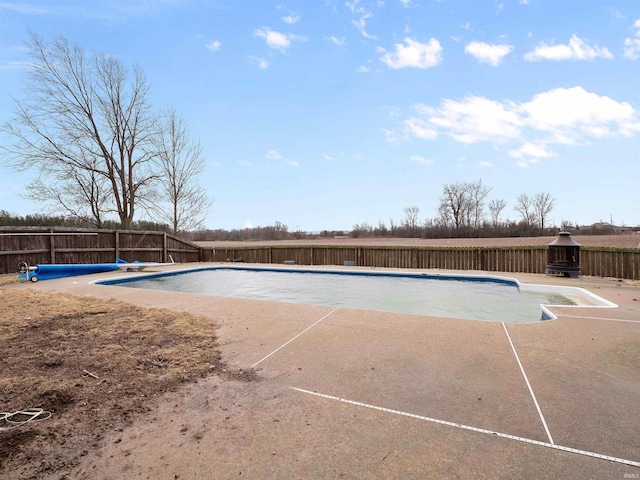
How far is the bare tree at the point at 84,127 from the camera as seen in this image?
1259 cm

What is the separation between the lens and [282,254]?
1350 cm

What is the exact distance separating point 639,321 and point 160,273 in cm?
1013

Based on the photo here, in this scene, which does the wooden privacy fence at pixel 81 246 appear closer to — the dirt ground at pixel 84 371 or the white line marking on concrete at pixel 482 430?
the dirt ground at pixel 84 371

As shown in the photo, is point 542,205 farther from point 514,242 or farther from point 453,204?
point 514,242

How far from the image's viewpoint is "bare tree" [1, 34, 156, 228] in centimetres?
1259

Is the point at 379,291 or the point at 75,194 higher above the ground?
the point at 75,194

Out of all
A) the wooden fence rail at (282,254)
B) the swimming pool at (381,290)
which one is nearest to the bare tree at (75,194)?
the wooden fence rail at (282,254)

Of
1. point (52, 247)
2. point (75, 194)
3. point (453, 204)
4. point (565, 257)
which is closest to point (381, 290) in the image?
point (565, 257)

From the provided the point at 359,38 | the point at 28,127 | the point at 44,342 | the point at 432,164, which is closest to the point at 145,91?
the point at 28,127

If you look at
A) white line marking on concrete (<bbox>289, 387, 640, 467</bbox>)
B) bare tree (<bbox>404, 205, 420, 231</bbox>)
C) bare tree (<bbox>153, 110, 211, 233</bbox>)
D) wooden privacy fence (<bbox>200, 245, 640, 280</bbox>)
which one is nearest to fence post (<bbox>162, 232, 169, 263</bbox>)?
wooden privacy fence (<bbox>200, 245, 640, 280</bbox>)

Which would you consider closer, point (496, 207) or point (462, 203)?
point (496, 207)

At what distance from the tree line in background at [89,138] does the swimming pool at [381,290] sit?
665 centimetres

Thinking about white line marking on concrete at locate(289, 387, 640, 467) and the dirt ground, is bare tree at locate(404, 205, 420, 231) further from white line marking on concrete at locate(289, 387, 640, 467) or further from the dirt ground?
white line marking on concrete at locate(289, 387, 640, 467)

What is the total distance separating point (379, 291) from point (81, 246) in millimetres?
9498
